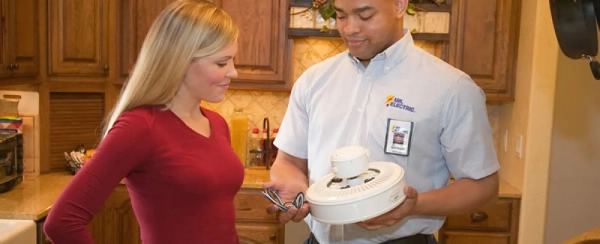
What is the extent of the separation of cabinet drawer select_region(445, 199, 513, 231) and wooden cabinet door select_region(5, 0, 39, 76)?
2076mm

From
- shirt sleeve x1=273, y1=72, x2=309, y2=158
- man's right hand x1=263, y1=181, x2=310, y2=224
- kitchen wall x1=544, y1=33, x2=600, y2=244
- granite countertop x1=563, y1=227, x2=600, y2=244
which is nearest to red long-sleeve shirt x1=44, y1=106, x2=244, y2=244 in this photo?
man's right hand x1=263, y1=181, x2=310, y2=224

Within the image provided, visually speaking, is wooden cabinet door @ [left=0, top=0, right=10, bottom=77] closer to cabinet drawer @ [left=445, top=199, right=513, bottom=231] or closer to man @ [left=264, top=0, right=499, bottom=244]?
man @ [left=264, top=0, right=499, bottom=244]

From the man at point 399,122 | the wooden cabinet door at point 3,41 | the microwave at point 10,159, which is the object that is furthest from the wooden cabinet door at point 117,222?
the man at point 399,122

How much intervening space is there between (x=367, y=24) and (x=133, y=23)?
1.78 meters

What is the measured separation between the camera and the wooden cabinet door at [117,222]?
2.99m

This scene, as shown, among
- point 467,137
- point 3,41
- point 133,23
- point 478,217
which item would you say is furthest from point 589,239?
point 133,23

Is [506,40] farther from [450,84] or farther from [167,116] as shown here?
[167,116]

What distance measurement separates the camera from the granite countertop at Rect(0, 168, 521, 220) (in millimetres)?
2444

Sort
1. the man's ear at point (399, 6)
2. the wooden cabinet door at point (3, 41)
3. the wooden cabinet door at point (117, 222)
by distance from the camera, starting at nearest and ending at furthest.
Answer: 1. the man's ear at point (399, 6)
2. the wooden cabinet door at point (3, 41)
3. the wooden cabinet door at point (117, 222)

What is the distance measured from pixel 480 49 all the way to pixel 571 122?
0.59 metres

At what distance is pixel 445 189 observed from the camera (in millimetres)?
1628

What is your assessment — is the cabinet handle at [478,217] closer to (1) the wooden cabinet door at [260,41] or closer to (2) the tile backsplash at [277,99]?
(2) the tile backsplash at [277,99]

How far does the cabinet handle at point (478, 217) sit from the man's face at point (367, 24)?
1.51 metres

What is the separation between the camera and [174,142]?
4.94 ft
